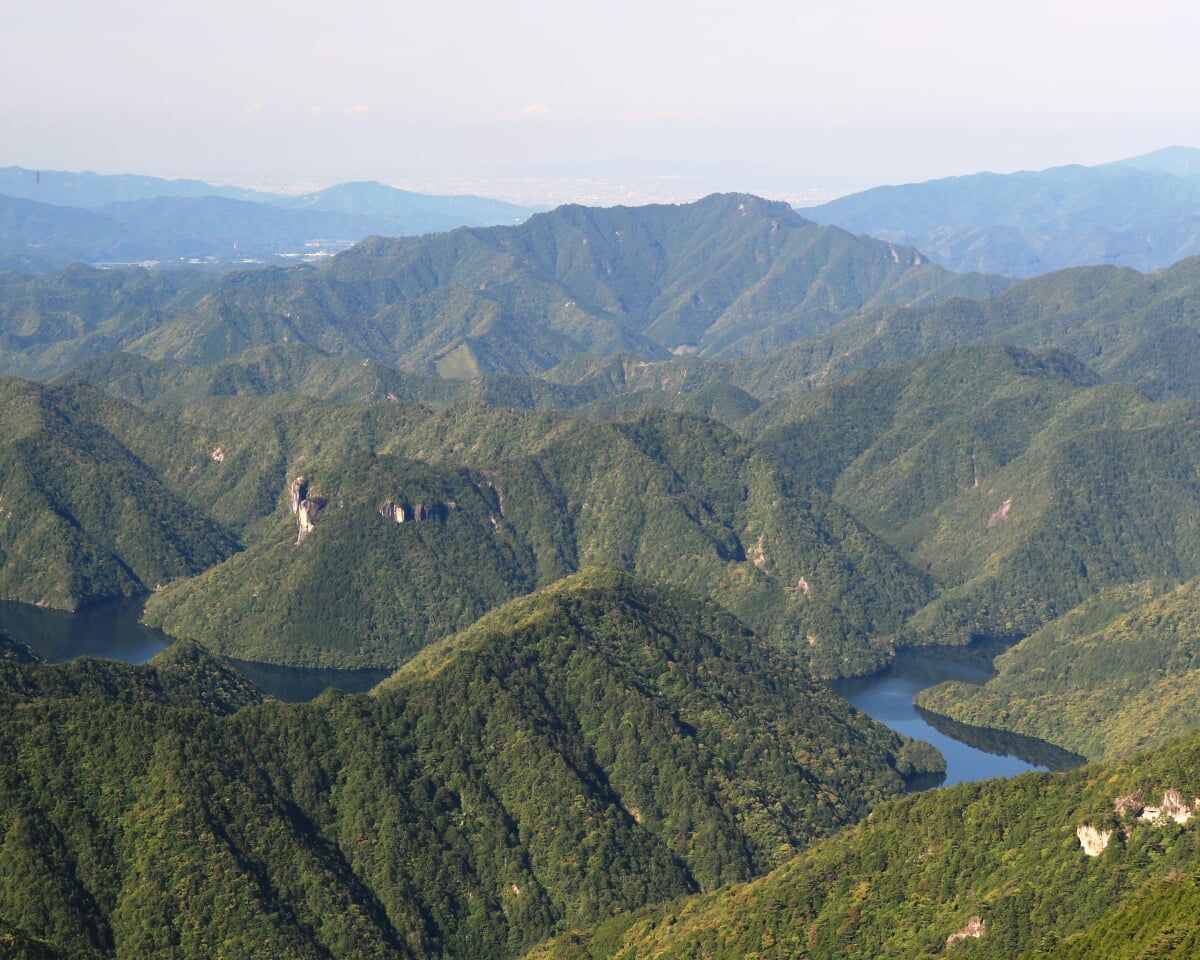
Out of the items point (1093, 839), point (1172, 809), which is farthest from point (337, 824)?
point (1172, 809)

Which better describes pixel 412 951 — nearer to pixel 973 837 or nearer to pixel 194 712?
pixel 194 712

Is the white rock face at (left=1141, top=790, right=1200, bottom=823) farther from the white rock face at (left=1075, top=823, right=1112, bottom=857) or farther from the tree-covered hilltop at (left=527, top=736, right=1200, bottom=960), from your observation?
the white rock face at (left=1075, top=823, right=1112, bottom=857)

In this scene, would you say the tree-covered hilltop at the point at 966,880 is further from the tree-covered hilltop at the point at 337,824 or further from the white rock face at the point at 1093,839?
the tree-covered hilltop at the point at 337,824

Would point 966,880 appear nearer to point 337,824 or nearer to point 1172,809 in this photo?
point 1172,809

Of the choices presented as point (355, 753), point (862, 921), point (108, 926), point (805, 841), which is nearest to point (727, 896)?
point (862, 921)

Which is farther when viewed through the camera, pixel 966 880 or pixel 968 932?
pixel 966 880

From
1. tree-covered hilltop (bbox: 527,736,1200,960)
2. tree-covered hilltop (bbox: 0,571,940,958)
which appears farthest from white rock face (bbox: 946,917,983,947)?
tree-covered hilltop (bbox: 0,571,940,958)
